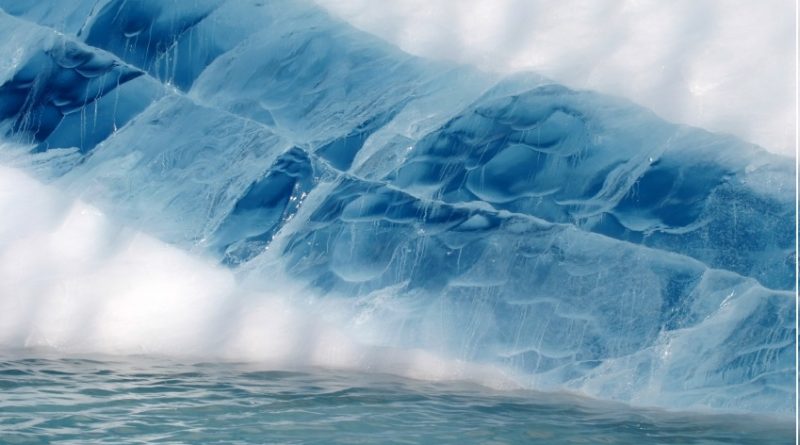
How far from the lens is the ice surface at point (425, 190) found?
3562mm

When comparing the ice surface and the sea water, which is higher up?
the ice surface

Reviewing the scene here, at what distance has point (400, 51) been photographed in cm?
388

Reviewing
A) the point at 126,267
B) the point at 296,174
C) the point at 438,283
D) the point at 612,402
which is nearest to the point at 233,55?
the point at 296,174

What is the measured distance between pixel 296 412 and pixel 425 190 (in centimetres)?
94

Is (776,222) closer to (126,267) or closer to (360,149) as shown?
(360,149)

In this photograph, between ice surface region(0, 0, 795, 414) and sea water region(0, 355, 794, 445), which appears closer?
sea water region(0, 355, 794, 445)

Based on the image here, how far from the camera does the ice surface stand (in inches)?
140

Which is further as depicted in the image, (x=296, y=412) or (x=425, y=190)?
(x=425, y=190)

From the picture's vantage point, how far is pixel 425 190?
380 cm

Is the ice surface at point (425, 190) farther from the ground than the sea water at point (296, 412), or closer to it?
farther from the ground

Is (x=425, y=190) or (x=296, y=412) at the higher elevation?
(x=425, y=190)

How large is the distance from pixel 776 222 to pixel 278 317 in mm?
1678

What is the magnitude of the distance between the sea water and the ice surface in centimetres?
22

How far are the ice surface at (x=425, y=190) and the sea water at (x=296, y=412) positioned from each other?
0.71 ft
